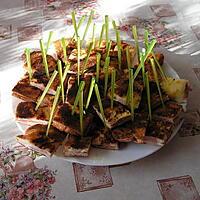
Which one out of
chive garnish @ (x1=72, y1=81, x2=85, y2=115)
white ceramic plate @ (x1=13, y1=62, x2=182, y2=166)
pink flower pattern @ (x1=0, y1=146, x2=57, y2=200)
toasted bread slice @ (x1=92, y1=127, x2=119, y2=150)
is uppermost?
chive garnish @ (x1=72, y1=81, x2=85, y2=115)

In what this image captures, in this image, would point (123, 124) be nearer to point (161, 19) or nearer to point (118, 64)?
point (118, 64)

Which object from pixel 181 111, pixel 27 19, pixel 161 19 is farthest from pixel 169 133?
pixel 27 19

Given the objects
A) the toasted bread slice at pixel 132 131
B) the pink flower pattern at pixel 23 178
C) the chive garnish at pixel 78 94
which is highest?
the chive garnish at pixel 78 94

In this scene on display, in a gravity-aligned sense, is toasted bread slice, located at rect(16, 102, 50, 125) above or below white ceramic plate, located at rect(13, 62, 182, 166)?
above

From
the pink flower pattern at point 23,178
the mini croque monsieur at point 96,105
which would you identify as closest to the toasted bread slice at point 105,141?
the mini croque monsieur at point 96,105

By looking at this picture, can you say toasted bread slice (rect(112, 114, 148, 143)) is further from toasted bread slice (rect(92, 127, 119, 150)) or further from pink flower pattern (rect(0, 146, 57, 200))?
pink flower pattern (rect(0, 146, 57, 200))

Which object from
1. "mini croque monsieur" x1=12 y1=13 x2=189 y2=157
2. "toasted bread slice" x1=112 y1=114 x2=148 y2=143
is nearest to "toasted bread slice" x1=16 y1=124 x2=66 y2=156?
"mini croque monsieur" x1=12 y1=13 x2=189 y2=157

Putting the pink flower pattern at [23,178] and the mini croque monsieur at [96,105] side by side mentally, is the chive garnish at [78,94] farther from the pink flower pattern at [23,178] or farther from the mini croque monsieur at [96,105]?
the pink flower pattern at [23,178]

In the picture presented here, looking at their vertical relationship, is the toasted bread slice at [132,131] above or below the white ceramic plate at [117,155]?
above

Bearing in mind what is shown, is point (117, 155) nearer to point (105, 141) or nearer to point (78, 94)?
point (105, 141)

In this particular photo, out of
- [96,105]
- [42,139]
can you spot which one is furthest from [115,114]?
[42,139]
